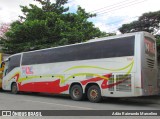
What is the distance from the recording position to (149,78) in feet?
42.9

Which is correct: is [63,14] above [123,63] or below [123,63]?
above

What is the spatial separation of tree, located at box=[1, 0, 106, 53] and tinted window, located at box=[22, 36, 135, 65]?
229 inches

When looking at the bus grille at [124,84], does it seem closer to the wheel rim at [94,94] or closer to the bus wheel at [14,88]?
the wheel rim at [94,94]

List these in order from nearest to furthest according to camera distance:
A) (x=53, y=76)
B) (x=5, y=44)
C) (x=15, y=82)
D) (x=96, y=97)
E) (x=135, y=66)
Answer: (x=135, y=66) → (x=96, y=97) → (x=53, y=76) → (x=15, y=82) → (x=5, y=44)

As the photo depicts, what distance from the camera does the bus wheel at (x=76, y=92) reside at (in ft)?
49.4

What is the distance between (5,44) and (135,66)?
16.4 m

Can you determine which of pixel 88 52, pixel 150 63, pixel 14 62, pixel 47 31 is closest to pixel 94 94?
pixel 88 52

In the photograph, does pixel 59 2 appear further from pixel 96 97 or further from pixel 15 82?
pixel 96 97

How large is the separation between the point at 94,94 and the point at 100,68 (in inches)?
56.0

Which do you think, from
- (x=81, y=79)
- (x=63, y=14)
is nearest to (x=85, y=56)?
(x=81, y=79)

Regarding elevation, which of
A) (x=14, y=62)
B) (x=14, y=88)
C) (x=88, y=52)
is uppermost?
(x=88, y=52)

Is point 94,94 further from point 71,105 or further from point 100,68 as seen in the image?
point 71,105

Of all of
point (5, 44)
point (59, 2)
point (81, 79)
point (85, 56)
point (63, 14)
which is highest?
point (59, 2)

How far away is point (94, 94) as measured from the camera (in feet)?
47.0
